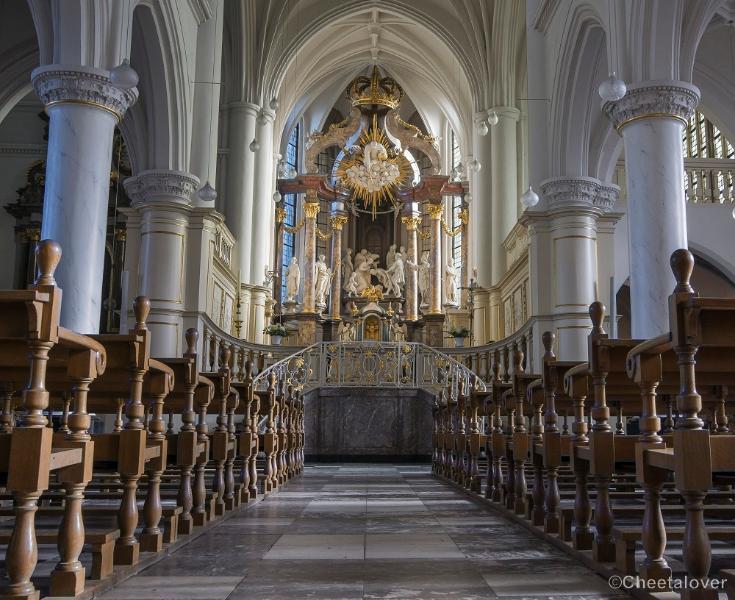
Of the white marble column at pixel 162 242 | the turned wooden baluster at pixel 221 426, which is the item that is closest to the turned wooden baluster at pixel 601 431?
the turned wooden baluster at pixel 221 426

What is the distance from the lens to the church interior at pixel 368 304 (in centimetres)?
301

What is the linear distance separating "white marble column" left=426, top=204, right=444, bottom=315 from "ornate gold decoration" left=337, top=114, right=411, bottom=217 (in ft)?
5.92

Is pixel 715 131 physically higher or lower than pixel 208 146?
higher

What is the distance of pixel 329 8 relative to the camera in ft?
70.7

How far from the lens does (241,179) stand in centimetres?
1812

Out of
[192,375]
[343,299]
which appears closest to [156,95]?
[192,375]

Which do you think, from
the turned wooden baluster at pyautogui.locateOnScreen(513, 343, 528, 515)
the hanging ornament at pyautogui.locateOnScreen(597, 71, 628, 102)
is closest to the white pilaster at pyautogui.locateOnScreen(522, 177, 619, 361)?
the hanging ornament at pyautogui.locateOnScreen(597, 71, 628, 102)

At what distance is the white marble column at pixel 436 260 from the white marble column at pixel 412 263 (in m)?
0.61

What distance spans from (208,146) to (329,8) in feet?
33.0

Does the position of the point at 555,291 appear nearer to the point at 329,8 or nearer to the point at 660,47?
the point at 660,47

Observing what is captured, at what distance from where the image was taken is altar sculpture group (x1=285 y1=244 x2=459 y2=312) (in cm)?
2612

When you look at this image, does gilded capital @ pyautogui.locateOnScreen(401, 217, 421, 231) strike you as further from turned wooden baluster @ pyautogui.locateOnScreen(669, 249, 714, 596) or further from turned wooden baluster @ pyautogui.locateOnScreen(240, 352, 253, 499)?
turned wooden baluster @ pyautogui.locateOnScreen(669, 249, 714, 596)

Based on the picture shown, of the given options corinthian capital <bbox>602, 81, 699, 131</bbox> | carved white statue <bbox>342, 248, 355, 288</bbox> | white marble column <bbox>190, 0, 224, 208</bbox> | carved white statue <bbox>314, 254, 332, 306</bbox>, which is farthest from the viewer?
carved white statue <bbox>342, 248, 355, 288</bbox>

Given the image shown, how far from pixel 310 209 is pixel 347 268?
2843 mm
